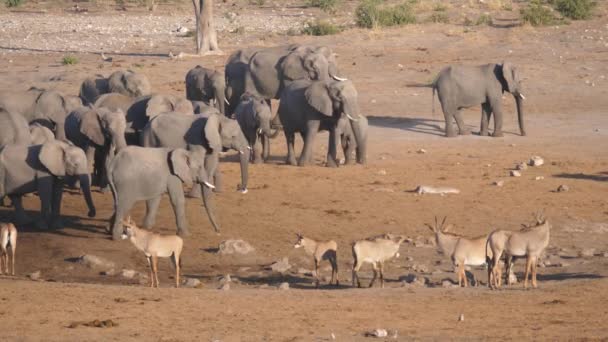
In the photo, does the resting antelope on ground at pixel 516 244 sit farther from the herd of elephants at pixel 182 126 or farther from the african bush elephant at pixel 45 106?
the african bush elephant at pixel 45 106

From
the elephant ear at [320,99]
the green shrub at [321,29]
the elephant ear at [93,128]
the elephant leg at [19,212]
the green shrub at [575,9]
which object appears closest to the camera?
the elephant leg at [19,212]

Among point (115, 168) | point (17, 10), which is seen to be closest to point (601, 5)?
point (17, 10)

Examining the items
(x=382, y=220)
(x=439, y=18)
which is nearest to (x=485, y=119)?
(x=382, y=220)

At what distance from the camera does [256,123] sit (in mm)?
23359

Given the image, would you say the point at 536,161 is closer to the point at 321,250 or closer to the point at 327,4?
the point at 321,250

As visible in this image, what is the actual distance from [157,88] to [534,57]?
9.41 meters

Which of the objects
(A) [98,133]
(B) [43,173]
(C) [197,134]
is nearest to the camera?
(B) [43,173]

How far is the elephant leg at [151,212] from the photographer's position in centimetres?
1841

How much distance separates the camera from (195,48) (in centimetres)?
4006

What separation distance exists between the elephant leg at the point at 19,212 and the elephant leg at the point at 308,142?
596 cm

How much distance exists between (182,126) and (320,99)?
13.5 feet

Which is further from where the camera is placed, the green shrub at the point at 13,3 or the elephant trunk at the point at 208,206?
the green shrub at the point at 13,3

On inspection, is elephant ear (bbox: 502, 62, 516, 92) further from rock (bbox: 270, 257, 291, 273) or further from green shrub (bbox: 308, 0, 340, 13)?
green shrub (bbox: 308, 0, 340, 13)

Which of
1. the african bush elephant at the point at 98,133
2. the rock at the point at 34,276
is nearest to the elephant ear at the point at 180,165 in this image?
the african bush elephant at the point at 98,133
